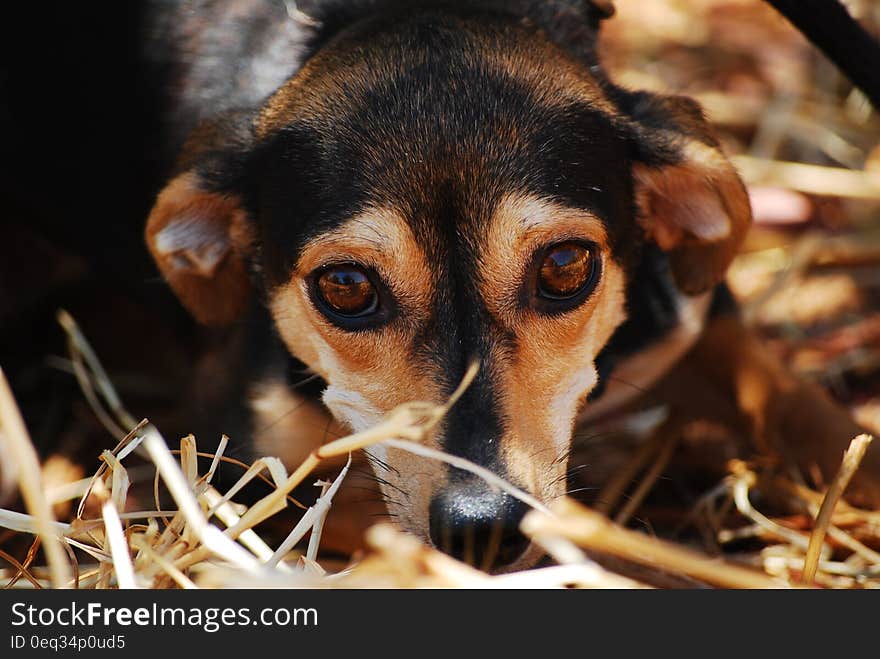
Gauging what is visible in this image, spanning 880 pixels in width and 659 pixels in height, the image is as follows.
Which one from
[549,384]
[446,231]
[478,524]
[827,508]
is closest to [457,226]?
[446,231]

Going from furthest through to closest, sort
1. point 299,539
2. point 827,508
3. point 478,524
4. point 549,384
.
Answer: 1. point 827,508
2. point 549,384
3. point 299,539
4. point 478,524

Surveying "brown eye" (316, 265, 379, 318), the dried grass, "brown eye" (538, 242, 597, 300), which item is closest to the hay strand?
the dried grass

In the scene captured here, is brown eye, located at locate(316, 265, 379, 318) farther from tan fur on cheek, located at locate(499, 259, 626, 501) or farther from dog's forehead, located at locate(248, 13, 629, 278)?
tan fur on cheek, located at locate(499, 259, 626, 501)

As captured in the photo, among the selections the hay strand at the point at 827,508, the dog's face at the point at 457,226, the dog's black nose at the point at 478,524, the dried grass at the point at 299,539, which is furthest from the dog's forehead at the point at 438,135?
the hay strand at the point at 827,508

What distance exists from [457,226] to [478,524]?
0.71 meters

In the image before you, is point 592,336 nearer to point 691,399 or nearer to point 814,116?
point 691,399

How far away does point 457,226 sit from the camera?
270 centimetres

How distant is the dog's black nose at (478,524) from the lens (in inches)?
96.4

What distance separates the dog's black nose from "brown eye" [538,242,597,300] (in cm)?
58

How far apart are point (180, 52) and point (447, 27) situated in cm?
128

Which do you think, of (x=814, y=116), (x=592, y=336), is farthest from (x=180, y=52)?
(x=814, y=116)

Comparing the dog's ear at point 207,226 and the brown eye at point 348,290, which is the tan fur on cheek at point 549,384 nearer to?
the brown eye at point 348,290

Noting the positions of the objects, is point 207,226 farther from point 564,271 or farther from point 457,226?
point 564,271

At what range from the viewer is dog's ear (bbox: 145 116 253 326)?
10.1 ft
